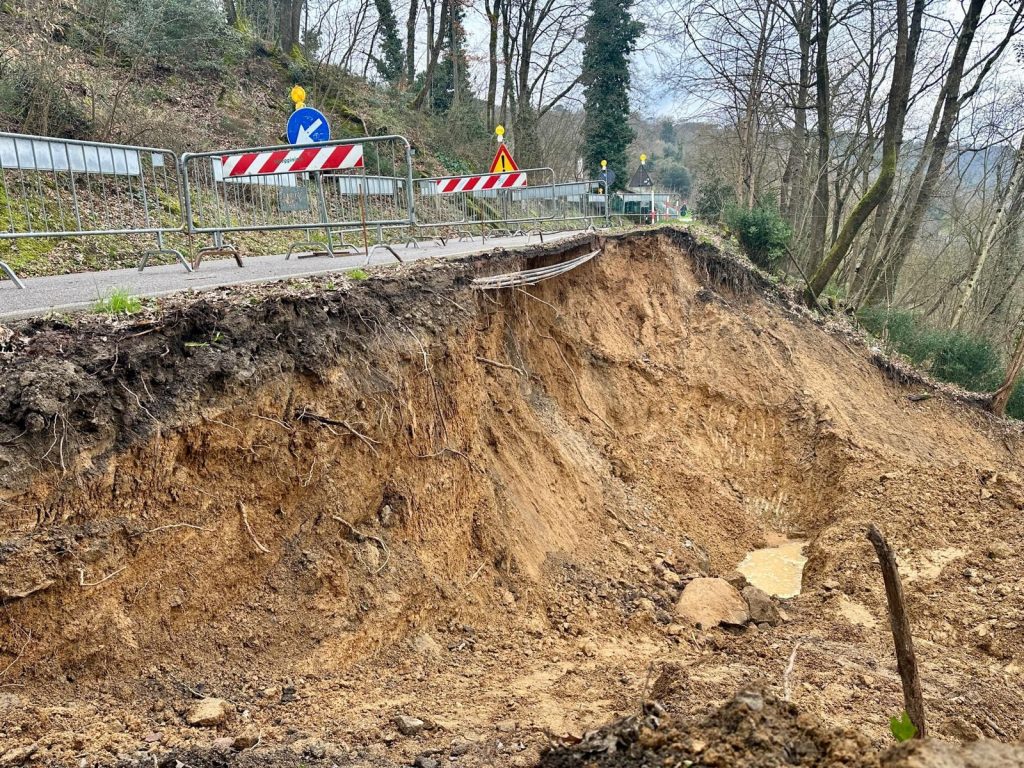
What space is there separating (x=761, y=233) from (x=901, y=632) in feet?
60.6

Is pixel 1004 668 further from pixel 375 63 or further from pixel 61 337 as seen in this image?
pixel 375 63

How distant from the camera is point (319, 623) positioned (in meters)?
4.14

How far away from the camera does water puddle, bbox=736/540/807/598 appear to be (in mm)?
8000

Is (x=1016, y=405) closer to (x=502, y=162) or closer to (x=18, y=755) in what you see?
(x=502, y=162)

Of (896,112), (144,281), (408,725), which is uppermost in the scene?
(896,112)

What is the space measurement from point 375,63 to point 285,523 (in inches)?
1146

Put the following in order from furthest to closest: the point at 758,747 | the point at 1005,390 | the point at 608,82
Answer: the point at 608,82, the point at 1005,390, the point at 758,747

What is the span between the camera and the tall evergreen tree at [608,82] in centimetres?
3053

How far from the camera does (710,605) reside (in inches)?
259

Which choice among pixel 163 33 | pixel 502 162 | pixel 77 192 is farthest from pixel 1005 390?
pixel 163 33

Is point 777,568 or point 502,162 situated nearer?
point 777,568

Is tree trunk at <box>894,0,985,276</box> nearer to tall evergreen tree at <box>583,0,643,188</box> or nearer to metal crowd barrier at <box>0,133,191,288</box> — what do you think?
tall evergreen tree at <box>583,0,643,188</box>

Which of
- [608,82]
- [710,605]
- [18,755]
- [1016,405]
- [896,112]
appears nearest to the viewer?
[18,755]

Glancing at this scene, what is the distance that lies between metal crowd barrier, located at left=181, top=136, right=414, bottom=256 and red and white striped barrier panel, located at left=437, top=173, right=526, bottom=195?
98cm
